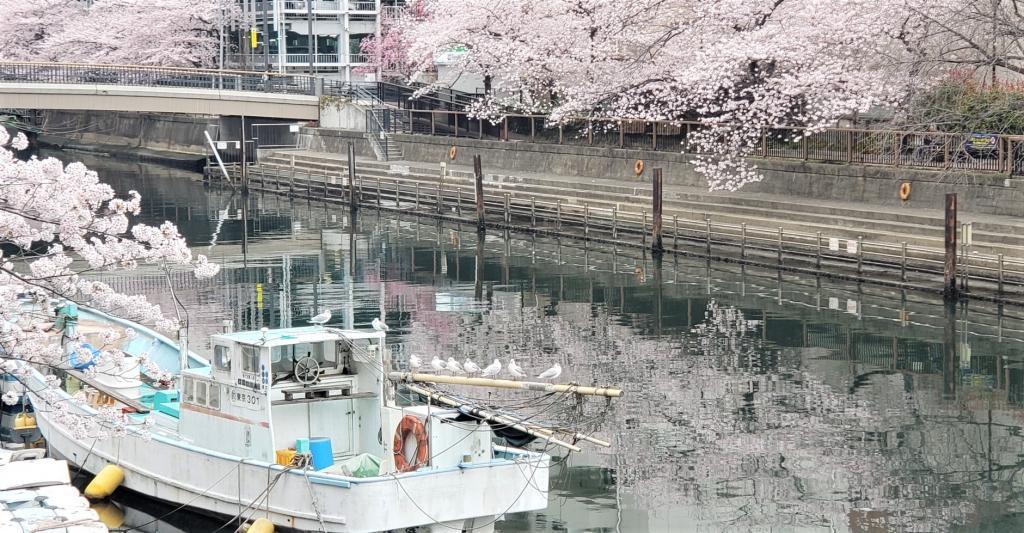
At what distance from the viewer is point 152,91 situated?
6450 centimetres

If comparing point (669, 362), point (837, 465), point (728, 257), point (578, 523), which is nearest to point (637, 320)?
point (669, 362)

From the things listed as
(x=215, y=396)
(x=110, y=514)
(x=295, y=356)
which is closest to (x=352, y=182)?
(x=110, y=514)

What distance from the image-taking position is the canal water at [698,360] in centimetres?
2252

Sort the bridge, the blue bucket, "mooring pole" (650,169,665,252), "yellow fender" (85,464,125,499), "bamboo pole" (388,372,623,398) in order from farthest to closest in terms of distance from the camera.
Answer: the bridge → "mooring pole" (650,169,665,252) → "yellow fender" (85,464,125,499) → the blue bucket → "bamboo pole" (388,372,623,398)

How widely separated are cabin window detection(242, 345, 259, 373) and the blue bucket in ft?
4.69

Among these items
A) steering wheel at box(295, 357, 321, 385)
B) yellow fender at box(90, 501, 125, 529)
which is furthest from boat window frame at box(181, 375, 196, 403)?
yellow fender at box(90, 501, 125, 529)

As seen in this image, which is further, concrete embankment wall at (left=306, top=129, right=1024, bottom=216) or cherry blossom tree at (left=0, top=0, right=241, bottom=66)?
cherry blossom tree at (left=0, top=0, right=241, bottom=66)

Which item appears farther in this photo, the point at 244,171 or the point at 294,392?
the point at 244,171

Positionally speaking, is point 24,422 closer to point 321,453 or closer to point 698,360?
point 321,453

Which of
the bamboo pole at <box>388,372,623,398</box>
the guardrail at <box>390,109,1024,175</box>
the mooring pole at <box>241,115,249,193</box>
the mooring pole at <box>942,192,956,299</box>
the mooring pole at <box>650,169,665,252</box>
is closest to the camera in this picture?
the bamboo pole at <box>388,372,623,398</box>

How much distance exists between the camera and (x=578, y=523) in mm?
21781

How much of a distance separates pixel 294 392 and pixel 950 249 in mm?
20940

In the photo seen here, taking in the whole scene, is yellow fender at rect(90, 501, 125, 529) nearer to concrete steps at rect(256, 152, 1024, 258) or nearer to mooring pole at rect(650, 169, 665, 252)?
concrete steps at rect(256, 152, 1024, 258)

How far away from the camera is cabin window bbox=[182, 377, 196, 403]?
2264 centimetres
